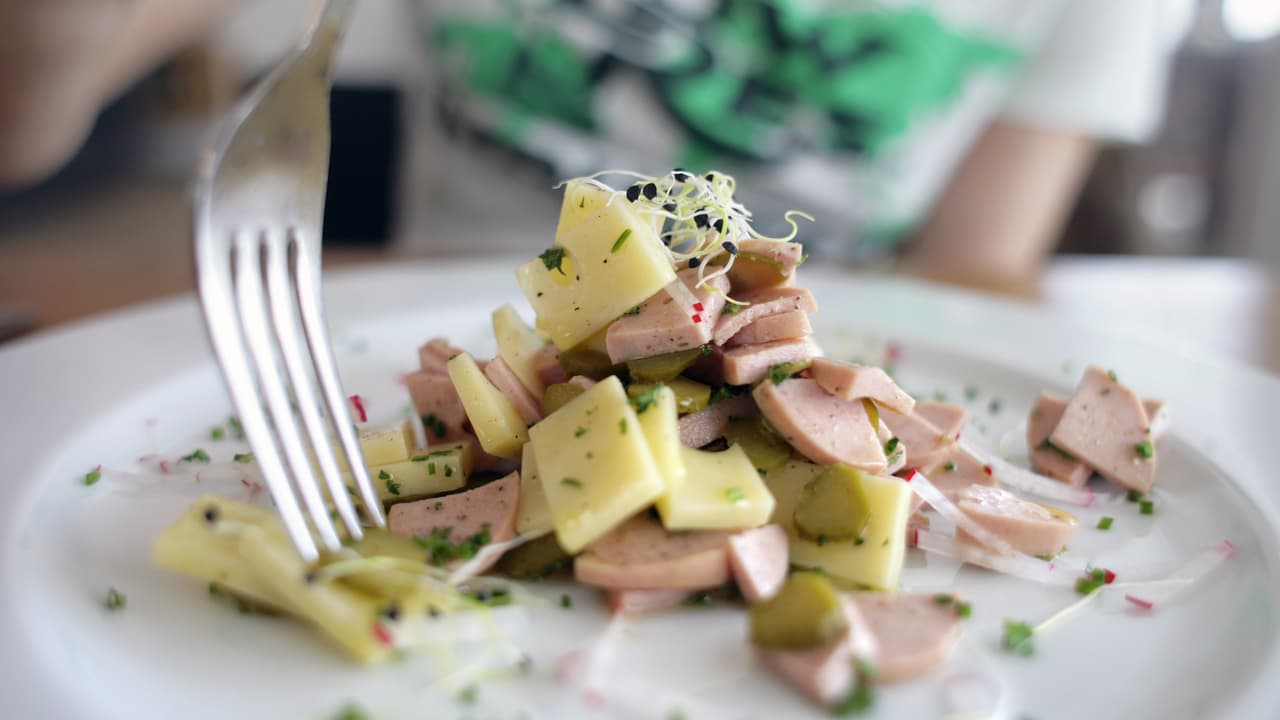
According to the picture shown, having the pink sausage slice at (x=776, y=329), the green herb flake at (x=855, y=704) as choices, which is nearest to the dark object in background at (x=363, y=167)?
the pink sausage slice at (x=776, y=329)

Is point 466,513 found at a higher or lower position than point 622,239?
lower

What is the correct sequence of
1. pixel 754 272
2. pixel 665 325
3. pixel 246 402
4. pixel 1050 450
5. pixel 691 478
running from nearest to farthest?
pixel 246 402
pixel 691 478
pixel 665 325
pixel 754 272
pixel 1050 450

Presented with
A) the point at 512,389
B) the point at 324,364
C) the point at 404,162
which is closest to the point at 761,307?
the point at 512,389

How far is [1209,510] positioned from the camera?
1335 millimetres

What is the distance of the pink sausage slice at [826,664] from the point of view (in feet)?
2.90

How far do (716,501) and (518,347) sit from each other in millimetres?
429

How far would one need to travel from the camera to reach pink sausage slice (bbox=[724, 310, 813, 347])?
1.27 meters

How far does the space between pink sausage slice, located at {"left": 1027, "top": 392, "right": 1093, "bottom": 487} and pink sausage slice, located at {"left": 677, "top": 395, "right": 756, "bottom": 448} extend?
50 cm

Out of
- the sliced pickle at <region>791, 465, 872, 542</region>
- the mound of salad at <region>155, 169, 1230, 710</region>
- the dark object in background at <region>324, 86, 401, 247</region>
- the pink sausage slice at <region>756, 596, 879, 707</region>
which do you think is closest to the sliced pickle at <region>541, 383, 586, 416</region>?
the mound of salad at <region>155, 169, 1230, 710</region>

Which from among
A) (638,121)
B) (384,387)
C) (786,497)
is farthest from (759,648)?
(638,121)

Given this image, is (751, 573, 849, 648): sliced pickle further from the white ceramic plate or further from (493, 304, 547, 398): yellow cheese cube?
(493, 304, 547, 398): yellow cheese cube

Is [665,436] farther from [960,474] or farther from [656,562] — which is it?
[960,474]

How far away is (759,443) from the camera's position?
125 cm

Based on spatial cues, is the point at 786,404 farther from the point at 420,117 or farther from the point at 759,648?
the point at 420,117
